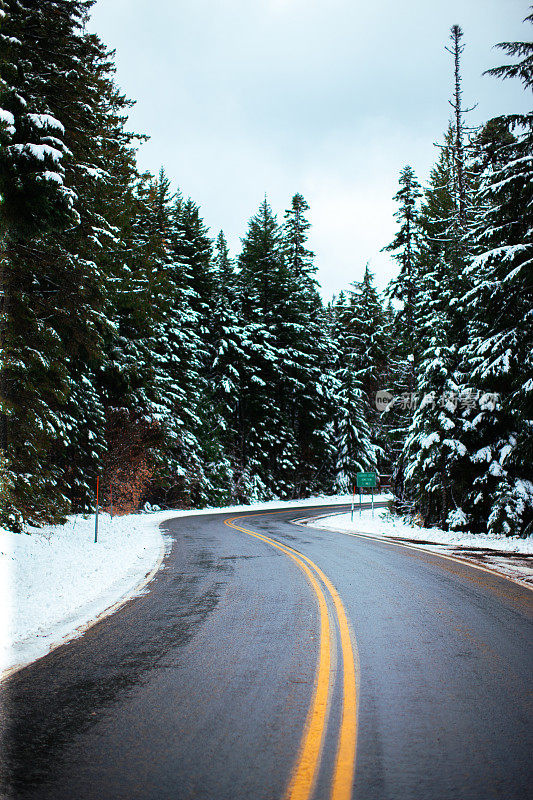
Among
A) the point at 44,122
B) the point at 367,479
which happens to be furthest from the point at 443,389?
the point at 44,122

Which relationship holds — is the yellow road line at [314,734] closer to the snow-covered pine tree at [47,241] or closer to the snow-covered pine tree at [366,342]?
the snow-covered pine tree at [47,241]

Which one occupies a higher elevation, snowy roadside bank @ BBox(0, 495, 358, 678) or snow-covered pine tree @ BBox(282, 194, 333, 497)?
snow-covered pine tree @ BBox(282, 194, 333, 497)

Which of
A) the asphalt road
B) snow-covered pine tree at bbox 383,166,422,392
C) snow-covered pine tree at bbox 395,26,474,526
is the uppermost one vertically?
snow-covered pine tree at bbox 383,166,422,392

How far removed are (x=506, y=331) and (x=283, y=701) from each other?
42.2 feet

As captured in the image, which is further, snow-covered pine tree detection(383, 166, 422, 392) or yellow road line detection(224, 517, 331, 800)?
snow-covered pine tree detection(383, 166, 422, 392)

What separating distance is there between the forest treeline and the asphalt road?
6.14 metres

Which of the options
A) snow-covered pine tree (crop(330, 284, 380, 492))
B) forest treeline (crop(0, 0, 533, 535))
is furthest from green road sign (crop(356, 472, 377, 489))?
snow-covered pine tree (crop(330, 284, 380, 492))

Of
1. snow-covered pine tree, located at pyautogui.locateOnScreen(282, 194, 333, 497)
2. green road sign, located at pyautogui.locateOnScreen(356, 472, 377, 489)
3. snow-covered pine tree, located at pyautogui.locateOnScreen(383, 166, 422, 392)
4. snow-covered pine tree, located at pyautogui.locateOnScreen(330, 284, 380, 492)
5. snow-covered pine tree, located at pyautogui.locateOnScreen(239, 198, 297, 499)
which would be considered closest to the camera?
snow-covered pine tree, located at pyautogui.locateOnScreen(383, 166, 422, 392)

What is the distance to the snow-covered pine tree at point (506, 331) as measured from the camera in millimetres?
13562

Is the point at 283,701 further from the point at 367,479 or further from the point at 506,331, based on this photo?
the point at 367,479

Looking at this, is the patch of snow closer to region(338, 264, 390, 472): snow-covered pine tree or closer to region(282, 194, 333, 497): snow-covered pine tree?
region(282, 194, 333, 497): snow-covered pine tree

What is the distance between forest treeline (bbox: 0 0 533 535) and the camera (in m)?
11.7

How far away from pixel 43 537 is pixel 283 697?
36.3ft

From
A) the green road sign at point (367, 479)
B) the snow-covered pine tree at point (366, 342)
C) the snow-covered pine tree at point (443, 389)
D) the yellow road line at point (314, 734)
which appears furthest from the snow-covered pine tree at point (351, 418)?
the yellow road line at point (314, 734)
